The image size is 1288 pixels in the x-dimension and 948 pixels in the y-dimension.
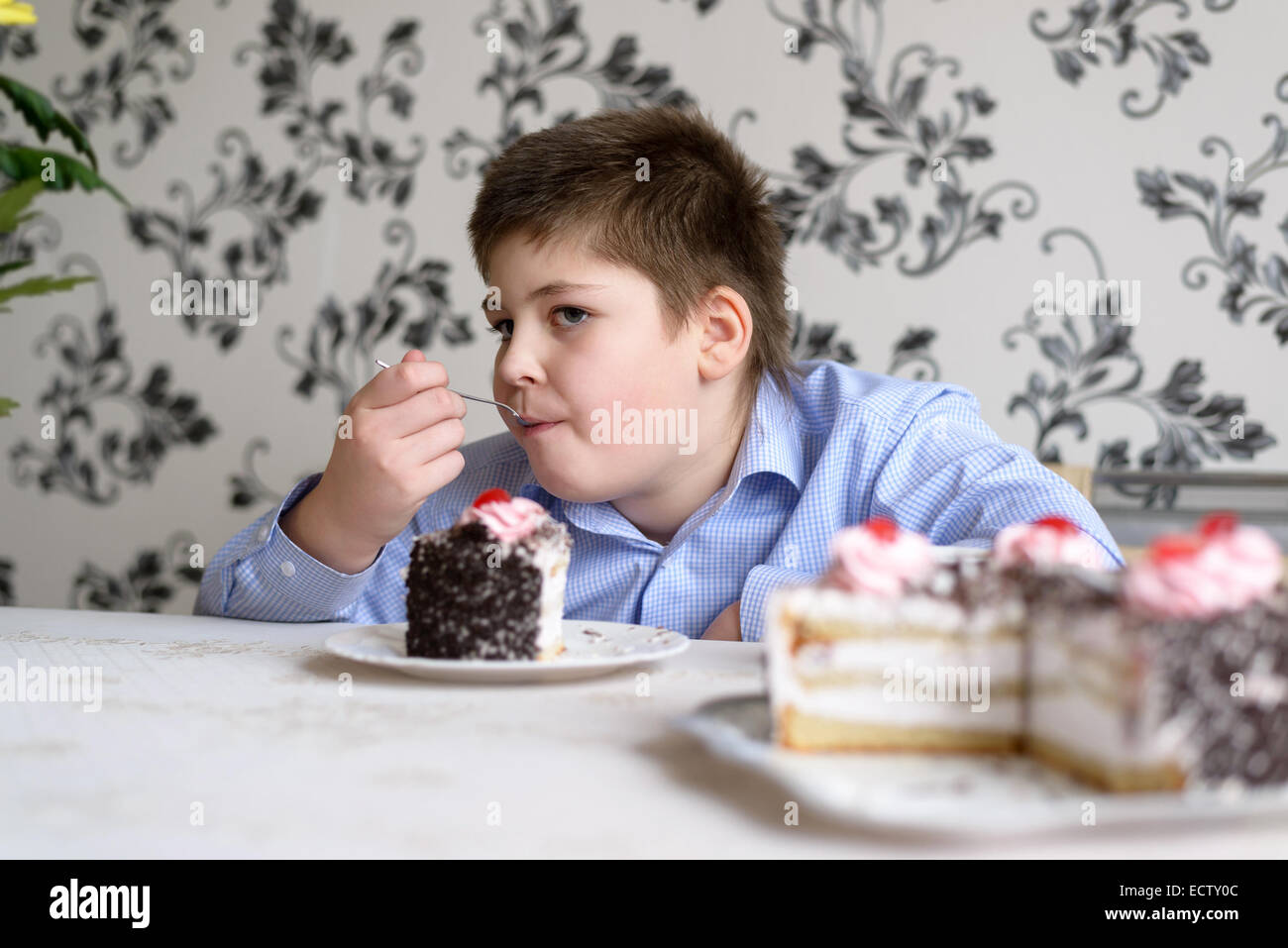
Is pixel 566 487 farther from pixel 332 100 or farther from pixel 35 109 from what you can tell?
pixel 332 100

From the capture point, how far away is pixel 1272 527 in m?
1.72

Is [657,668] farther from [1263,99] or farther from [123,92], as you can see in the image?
[123,92]

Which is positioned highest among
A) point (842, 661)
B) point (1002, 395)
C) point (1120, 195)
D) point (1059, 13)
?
point (1059, 13)

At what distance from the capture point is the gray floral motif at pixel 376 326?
1.98m

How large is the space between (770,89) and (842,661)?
151cm

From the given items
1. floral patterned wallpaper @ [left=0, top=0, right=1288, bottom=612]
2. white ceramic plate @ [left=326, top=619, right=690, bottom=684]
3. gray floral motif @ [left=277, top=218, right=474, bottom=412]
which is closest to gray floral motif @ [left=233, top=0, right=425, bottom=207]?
floral patterned wallpaper @ [left=0, top=0, right=1288, bottom=612]

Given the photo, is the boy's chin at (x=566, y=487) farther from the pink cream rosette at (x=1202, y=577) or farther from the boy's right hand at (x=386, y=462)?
the pink cream rosette at (x=1202, y=577)

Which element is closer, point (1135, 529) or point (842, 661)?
point (842, 661)

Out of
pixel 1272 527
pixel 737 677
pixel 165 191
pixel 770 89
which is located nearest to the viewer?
pixel 737 677

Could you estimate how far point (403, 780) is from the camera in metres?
0.55

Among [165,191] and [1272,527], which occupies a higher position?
[165,191]

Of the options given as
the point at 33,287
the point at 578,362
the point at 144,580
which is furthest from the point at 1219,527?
the point at 144,580

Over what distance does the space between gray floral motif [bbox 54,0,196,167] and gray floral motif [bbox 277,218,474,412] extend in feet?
1.61
